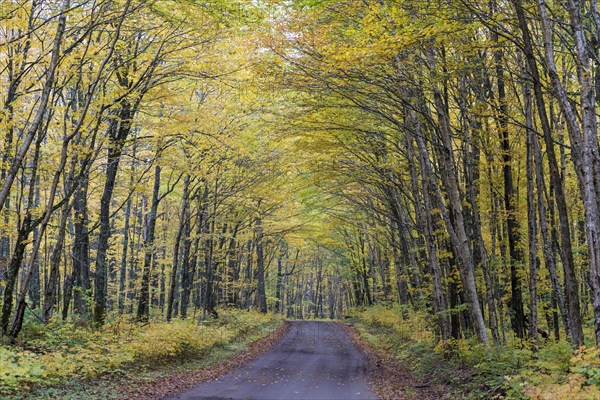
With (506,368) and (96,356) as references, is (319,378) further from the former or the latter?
(96,356)

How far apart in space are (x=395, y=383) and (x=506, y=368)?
3.60m

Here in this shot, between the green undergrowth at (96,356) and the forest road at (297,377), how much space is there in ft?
5.13

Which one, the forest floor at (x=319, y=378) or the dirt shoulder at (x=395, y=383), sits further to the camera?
the dirt shoulder at (x=395, y=383)

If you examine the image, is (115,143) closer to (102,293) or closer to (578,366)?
(102,293)

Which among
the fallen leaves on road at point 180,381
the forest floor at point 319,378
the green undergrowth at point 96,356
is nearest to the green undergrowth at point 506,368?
the forest floor at point 319,378

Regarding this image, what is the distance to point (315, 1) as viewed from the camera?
841 cm

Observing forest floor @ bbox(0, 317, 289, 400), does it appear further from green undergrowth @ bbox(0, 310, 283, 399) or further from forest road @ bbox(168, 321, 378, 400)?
forest road @ bbox(168, 321, 378, 400)

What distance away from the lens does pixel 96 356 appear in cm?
1002

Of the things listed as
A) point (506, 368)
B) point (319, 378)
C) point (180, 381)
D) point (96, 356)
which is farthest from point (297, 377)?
point (506, 368)

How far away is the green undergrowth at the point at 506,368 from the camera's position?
5.96 metres

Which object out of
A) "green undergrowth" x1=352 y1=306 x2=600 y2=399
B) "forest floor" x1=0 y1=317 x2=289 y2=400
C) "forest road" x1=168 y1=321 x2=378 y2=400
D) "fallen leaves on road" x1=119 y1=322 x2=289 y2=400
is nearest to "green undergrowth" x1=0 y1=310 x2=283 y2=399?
"forest floor" x1=0 y1=317 x2=289 y2=400

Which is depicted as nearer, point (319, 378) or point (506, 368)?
point (506, 368)

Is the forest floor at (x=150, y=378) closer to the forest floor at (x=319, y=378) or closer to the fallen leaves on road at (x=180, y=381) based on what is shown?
the fallen leaves on road at (x=180, y=381)

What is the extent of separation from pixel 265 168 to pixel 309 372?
37.0 ft
